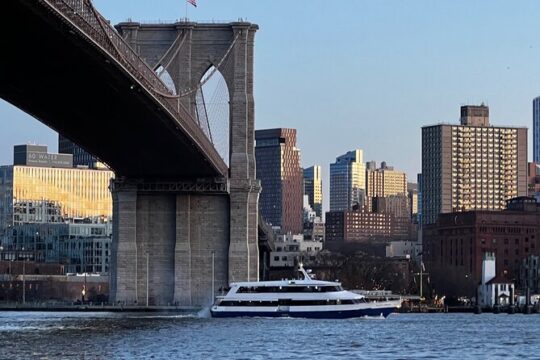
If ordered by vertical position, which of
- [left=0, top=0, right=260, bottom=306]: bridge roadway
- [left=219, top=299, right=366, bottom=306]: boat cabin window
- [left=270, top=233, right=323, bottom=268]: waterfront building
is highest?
[left=0, top=0, right=260, bottom=306]: bridge roadway

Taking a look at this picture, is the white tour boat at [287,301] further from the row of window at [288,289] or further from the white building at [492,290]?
the white building at [492,290]

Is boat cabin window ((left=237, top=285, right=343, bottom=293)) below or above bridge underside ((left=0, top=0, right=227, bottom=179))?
below

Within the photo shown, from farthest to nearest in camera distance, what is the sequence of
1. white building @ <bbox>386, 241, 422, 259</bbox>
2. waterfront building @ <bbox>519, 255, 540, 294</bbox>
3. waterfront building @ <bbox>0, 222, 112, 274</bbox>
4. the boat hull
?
1. white building @ <bbox>386, 241, 422, 259</bbox>
2. waterfront building @ <bbox>0, 222, 112, 274</bbox>
3. waterfront building @ <bbox>519, 255, 540, 294</bbox>
4. the boat hull

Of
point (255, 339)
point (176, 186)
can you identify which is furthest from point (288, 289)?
point (255, 339)

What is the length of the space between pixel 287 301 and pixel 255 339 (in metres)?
23.4

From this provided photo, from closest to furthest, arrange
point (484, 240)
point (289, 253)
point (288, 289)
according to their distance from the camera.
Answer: point (288, 289) → point (484, 240) → point (289, 253)

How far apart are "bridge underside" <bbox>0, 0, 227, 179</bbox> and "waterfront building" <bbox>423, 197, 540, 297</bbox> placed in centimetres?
6593

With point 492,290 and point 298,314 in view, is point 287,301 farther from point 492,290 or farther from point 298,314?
point 492,290

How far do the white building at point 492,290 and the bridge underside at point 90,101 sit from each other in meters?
41.3

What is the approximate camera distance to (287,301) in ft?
281

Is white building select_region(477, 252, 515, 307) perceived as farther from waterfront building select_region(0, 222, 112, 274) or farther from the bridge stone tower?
the bridge stone tower

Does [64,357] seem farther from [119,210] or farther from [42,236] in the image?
[42,236]

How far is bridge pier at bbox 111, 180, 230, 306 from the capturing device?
93.6m

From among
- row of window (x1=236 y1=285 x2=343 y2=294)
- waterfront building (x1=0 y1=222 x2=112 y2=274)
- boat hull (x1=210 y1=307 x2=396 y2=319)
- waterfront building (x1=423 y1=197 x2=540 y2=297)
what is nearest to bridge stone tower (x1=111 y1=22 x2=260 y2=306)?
row of window (x1=236 y1=285 x2=343 y2=294)
